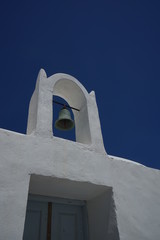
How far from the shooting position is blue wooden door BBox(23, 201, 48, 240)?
9.28ft

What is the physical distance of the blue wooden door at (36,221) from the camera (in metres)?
2.83

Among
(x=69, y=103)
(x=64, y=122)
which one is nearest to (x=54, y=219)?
(x=64, y=122)

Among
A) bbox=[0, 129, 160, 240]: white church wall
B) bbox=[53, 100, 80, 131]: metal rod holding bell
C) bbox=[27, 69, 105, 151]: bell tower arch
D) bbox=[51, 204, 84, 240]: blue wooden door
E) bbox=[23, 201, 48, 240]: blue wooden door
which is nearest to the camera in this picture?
bbox=[0, 129, 160, 240]: white church wall

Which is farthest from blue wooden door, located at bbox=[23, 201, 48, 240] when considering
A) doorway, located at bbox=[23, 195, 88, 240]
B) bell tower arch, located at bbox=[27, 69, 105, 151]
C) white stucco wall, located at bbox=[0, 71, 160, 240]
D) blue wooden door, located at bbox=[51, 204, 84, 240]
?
bell tower arch, located at bbox=[27, 69, 105, 151]

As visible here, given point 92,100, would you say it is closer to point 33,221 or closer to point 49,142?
point 49,142

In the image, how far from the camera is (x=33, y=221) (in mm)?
2936

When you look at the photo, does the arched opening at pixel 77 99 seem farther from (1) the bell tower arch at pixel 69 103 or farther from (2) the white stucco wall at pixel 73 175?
(2) the white stucco wall at pixel 73 175

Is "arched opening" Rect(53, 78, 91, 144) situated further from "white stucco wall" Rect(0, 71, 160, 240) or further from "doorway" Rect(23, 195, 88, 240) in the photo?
"doorway" Rect(23, 195, 88, 240)

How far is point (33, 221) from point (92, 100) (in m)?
2.53

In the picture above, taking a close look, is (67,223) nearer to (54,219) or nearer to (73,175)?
(54,219)

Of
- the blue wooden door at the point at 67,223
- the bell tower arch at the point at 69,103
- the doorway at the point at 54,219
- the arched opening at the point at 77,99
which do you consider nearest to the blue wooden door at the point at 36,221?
the doorway at the point at 54,219

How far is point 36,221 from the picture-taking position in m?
2.96

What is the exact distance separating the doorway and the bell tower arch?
108 cm

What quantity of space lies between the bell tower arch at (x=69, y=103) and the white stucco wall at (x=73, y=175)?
0.06 ft
